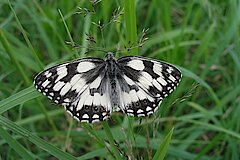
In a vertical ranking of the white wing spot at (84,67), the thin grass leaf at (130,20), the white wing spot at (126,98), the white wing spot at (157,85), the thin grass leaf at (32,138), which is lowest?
the thin grass leaf at (32,138)

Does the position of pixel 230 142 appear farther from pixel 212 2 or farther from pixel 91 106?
pixel 212 2

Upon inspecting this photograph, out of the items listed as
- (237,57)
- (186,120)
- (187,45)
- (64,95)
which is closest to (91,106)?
(64,95)

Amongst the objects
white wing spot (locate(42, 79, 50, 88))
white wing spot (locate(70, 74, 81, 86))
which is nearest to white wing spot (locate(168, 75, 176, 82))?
white wing spot (locate(70, 74, 81, 86))

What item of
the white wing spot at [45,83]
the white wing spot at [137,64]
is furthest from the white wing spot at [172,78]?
the white wing spot at [45,83]

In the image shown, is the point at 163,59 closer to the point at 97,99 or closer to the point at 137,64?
the point at 137,64

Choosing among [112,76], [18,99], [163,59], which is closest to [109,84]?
[112,76]

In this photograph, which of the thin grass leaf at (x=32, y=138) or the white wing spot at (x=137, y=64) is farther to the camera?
the white wing spot at (x=137, y=64)

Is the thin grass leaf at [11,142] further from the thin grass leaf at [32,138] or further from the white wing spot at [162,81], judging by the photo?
the white wing spot at [162,81]

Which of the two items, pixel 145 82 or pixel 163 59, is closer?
pixel 145 82

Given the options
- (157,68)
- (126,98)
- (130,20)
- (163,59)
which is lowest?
(126,98)
